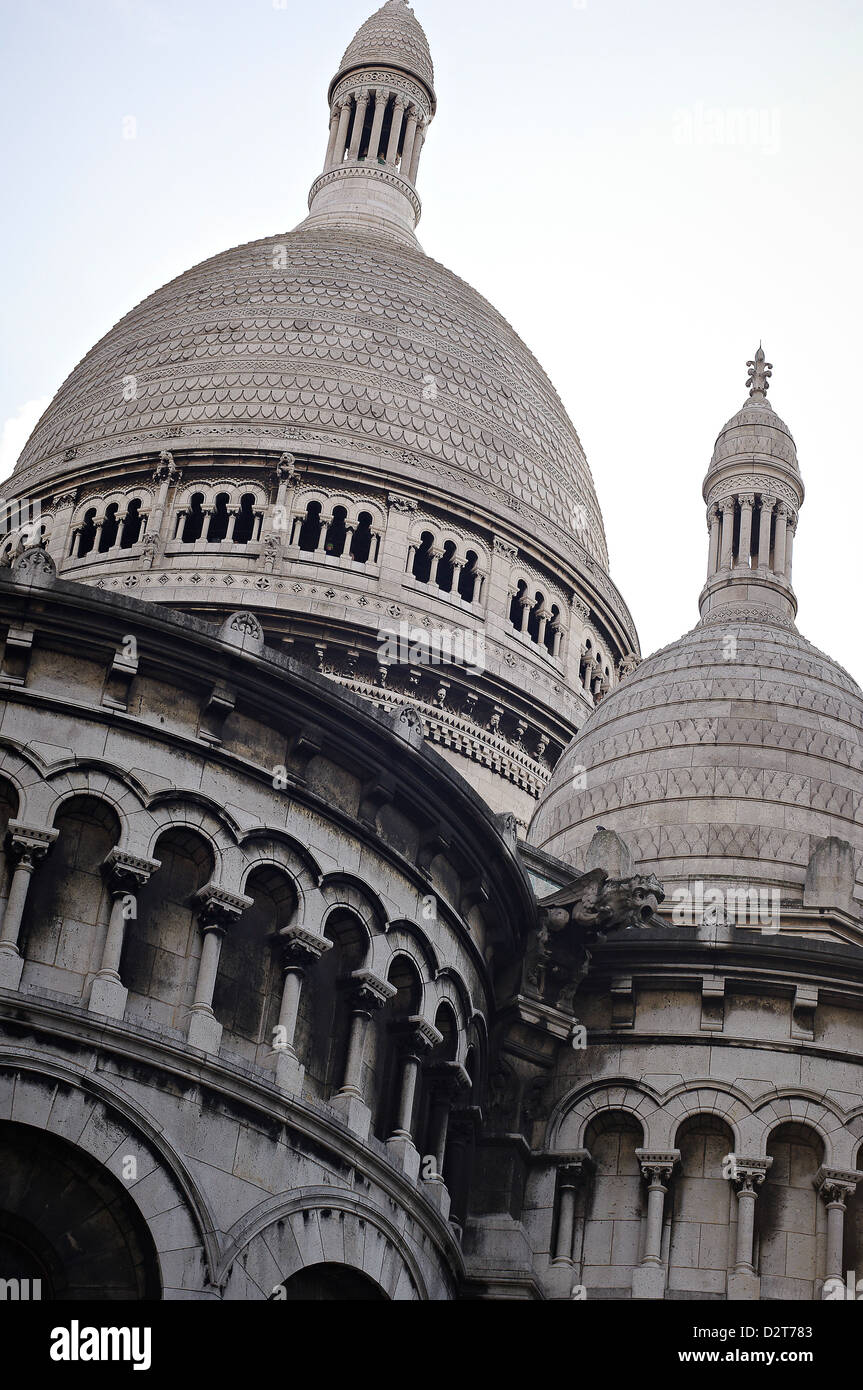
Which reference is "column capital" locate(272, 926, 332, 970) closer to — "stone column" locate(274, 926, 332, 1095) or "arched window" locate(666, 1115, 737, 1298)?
"stone column" locate(274, 926, 332, 1095)

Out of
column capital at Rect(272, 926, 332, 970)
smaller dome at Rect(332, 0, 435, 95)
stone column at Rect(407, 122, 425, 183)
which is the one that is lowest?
column capital at Rect(272, 926, 332, 970)

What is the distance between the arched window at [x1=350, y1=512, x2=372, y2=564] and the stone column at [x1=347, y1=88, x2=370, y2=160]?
19.0 metres

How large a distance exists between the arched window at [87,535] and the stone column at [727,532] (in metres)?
11.4

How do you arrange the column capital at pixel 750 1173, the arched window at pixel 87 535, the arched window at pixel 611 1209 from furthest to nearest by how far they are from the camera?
the arched window at pixel 87 535
the column capital at pixel 750 1173
the arched window at pixel 611 1209

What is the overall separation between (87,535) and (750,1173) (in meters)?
22.8

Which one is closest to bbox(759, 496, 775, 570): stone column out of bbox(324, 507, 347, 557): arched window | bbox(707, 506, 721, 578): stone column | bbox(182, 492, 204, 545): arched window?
bbox(707, 506, 721, 578): stone column

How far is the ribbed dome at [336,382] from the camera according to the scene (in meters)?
43.7

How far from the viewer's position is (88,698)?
67.5 feet

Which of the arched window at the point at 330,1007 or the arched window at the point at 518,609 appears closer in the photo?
the arched window at the point at 330,1007

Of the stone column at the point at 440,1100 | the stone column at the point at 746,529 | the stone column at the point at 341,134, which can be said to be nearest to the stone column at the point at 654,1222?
the stone column at the point at 440,1100

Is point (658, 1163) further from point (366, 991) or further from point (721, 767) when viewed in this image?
point (721, 767)

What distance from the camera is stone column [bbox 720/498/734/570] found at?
38625 mm

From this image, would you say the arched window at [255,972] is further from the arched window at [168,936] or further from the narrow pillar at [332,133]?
the narrow pillar at [332,133]
